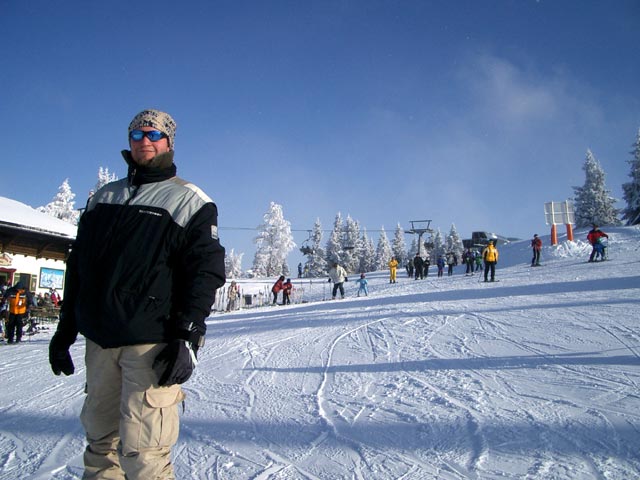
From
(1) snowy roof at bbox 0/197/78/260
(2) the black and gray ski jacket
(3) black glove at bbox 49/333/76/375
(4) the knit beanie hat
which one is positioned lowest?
(3) black glove at bbox 49/333/76/375

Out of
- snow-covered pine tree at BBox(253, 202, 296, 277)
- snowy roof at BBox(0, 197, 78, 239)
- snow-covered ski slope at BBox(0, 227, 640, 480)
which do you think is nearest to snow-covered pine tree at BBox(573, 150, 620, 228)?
snow-covered pine tree at BBox(253, 202, 296, 277)

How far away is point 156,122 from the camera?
2389 millimetres

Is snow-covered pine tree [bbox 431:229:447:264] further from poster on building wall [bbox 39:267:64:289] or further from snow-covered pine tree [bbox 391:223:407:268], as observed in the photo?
poster on building wall [bbox 39:267:64:289]

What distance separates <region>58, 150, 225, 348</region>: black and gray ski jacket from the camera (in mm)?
1995

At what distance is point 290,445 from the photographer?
315 cm

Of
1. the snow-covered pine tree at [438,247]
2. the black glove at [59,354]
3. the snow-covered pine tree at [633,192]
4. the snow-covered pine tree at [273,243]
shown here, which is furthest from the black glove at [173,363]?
the snow-covered pine tree at [438,247]

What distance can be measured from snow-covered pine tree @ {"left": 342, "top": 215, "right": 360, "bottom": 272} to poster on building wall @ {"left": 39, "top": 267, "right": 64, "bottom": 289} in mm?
45932

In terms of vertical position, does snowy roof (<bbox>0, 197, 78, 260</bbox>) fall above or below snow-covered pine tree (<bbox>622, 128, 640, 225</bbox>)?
below

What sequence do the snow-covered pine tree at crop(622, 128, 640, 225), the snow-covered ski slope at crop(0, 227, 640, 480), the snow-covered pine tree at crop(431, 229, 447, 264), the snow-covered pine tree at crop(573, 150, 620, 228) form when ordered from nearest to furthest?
the snow-covered ski slope at crop(0, 227, 640, 480)
the snow-covered pine tree at crop(622, 128, 640, 225)
the snow-covered pine tree at crop(573, 150, 620, 228)
the snow-covered pine tree at crop(431, 229, 447, 264)

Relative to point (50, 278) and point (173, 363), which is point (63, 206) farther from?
point (173, 363)

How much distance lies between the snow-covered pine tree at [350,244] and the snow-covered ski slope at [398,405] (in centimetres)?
5789

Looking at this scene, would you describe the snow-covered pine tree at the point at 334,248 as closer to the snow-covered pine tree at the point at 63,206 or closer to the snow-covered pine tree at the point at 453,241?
the snow-covered pine tree at the point at 453,241

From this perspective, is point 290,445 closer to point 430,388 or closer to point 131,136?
point 430,388

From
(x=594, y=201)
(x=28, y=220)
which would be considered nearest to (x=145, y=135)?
(x=28, y=220)
